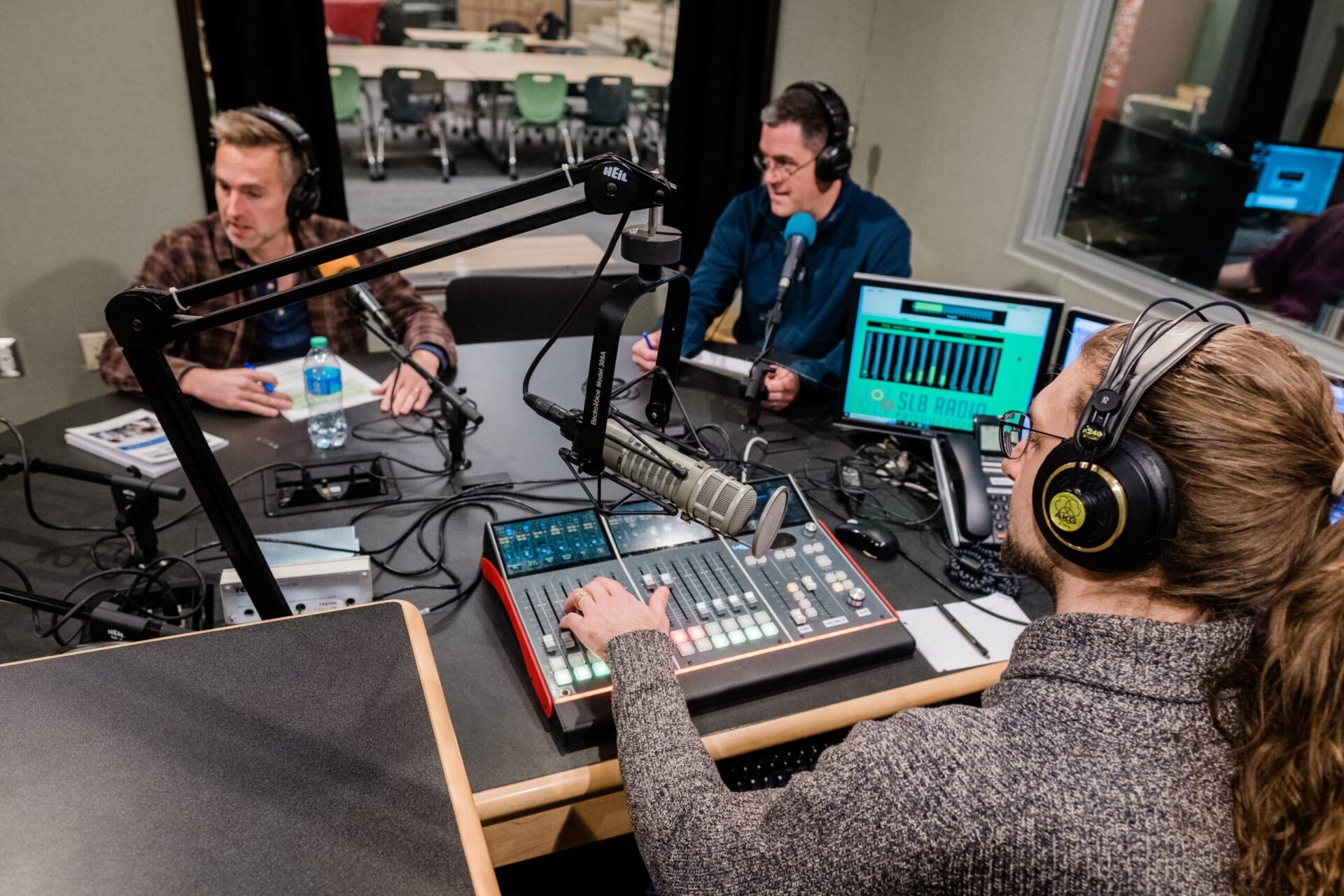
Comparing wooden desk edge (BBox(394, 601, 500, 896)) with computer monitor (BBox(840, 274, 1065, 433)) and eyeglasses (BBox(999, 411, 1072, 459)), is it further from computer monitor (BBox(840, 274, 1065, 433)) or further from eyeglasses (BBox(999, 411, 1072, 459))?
computer monitor (BBox(840, 274, 1065, 433))

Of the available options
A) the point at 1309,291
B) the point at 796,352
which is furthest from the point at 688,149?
the point at 1309,291

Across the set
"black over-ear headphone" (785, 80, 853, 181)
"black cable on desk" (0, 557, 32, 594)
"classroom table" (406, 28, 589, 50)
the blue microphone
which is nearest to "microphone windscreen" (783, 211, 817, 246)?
the blue microphone

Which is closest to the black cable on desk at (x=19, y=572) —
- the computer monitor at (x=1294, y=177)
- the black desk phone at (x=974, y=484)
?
the black desk phone at (x=974, y=484)

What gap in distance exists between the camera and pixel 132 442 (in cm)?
167

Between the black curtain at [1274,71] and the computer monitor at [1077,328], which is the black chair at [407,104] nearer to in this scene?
the black curtain at [1274,71]

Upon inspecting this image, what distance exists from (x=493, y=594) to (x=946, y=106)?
2.59 metres

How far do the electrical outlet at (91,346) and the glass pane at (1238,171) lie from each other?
3143mm

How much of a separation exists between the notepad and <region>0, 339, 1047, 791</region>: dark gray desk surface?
3cm

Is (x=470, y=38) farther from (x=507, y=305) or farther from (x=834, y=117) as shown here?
(x=834, y=117)

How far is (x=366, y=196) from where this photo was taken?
5457 millimetres

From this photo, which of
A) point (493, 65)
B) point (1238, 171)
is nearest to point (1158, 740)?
point (1238, 171)

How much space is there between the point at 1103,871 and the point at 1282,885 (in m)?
0.15

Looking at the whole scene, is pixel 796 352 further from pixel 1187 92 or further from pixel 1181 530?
pixel 1187 92

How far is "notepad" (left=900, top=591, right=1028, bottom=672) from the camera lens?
4.33ft
